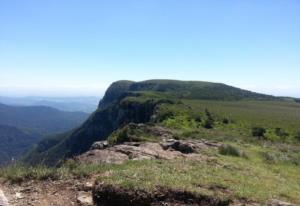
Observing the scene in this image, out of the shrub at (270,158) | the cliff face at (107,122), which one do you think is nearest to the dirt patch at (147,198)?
the shrub at (270,158)

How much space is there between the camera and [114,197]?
11594mm

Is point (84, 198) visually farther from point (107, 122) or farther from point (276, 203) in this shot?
point (107, 122)

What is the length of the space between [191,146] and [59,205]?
12.0 metres

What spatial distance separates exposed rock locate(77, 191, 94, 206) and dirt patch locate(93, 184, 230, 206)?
153mm

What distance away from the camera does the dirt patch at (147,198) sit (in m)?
11.3

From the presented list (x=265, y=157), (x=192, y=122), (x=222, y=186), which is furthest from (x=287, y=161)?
(x=192, y=122)

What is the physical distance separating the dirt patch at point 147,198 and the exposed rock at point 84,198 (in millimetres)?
153

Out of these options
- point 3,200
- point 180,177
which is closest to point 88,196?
point 3,200

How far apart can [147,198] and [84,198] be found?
5.55 feet

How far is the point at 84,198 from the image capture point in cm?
1159

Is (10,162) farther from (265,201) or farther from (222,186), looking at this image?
(265,201)

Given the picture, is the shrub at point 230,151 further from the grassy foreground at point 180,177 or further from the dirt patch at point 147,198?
the dirt patch at point 147,198

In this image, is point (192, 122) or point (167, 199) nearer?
point (167, 199)

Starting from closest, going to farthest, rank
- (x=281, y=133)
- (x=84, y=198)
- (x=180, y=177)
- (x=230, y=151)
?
(x=84, y=198) < (x=180, y=177) < (x=230, y=151) < (x=281, y=133)
